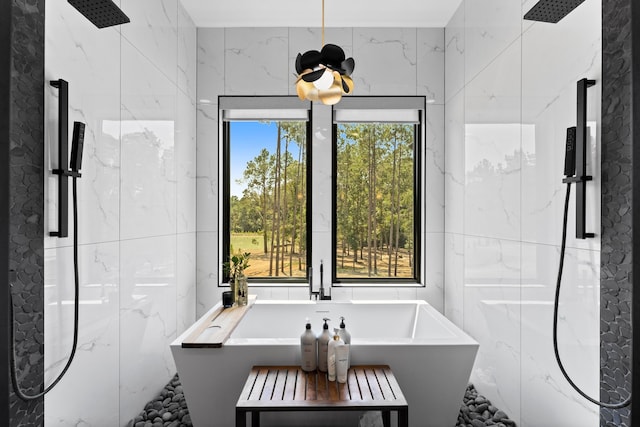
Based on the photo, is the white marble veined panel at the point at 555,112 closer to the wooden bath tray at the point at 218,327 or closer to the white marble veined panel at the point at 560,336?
the white marble veined panel at the point at 560,336

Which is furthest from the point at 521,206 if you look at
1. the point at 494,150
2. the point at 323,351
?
the point at 323,351

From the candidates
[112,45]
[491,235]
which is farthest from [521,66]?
[112,45]

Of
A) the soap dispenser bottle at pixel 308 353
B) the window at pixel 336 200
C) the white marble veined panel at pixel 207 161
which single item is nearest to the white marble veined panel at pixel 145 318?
the white marble veined panel at pixel 207 161

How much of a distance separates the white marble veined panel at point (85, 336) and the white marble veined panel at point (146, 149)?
1.09ft

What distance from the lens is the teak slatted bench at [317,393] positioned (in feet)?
5.85

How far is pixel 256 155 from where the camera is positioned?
3.65 metres

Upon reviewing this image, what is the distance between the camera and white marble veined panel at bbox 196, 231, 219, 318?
3.52m

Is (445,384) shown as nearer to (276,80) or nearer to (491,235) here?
(491,235)

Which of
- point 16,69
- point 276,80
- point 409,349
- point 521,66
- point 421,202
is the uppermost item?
point 276,80

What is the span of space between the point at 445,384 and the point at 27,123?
2244mm

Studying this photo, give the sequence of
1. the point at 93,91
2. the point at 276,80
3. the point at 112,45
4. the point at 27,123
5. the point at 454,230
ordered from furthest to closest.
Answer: the point at 276,80
the point at 454,230
the point at 112,45
the point at 93,91
the point at 27,123

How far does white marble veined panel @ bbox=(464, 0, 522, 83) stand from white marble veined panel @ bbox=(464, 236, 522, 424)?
3.81 feet

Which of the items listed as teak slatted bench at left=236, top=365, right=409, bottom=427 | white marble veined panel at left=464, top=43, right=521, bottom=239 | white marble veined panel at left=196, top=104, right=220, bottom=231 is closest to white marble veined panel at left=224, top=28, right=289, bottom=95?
white marble veined panel at left=196, top=104, right=220, bottom=231

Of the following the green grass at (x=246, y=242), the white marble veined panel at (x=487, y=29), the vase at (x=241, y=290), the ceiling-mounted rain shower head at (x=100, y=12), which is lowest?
the vase at (x=241, y=290)
